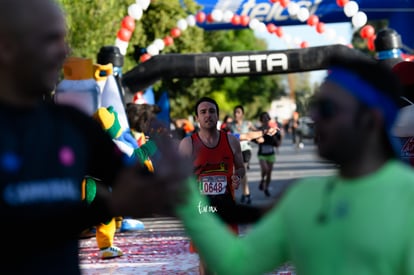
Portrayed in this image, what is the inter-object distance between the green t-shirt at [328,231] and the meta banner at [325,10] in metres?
19.8

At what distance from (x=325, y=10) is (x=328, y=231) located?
2072 centimetres

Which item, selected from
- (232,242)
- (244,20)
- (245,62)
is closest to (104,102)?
(245,62)

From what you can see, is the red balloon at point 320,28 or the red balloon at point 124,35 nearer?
the red balloon at point 124,35

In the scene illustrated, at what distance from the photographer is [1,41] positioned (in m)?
2.45

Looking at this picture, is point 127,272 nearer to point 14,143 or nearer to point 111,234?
point 111,234

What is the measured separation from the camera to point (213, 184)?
762cm

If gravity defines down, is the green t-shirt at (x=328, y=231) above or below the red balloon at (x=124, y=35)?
below

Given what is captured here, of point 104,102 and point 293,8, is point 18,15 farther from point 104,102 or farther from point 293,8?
point 293,8

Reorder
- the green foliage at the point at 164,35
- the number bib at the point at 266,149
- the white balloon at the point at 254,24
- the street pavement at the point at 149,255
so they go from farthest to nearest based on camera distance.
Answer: the green foliage at the point at 164,35 < the white balloon at the point at 254,24 < the number bib at the point at 266,149 < the street pavement at the point at 149,255

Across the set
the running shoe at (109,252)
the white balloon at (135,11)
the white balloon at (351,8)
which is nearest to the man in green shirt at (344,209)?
the running shoe at (109,252)

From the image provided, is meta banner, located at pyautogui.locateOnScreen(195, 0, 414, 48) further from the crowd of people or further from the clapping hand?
the clapping hand

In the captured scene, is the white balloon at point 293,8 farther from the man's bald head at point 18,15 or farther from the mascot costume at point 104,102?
the man's bald head at point 18,15

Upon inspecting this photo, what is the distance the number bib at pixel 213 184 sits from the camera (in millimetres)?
7559

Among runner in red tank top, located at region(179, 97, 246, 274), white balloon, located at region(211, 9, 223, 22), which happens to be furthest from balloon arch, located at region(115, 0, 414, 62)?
runner in red tank top, located at region(179, 97, 246, 274)
